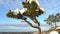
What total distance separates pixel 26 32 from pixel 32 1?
3.50 meters

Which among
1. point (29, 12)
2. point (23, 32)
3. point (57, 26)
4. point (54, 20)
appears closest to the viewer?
point (29, 12)

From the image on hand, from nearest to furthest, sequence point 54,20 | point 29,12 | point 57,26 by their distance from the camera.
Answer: point 29,12
point 57,26
point 54,20

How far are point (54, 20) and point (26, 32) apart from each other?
15.4 feet

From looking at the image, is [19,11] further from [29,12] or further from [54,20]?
[54,20]

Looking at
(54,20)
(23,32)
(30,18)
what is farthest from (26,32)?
(54,20)

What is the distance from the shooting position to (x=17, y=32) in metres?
10.5

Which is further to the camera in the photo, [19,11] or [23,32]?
[23,32]

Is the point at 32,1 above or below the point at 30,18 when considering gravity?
above

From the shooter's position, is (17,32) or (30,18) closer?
(30,18)

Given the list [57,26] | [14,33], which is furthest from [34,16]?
[57,26]

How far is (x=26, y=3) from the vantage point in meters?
7.36

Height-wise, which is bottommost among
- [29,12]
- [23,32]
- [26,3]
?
[23,32]

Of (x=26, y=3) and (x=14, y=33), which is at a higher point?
(x=26, y=3)

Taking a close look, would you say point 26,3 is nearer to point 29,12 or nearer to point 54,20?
point 29,12
